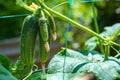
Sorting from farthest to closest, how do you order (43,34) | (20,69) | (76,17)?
(76,17) < (20,69) < (43,34)

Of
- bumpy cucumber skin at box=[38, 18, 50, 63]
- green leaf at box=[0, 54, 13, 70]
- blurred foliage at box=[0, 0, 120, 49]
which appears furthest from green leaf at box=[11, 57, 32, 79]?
blurred foliage at box=[0, 0, 120, 49]

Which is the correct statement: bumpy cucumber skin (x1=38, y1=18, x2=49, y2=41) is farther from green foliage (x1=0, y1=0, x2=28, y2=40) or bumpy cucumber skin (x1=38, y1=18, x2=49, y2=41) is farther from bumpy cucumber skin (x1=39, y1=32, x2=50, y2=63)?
green foliage (x1=0, y1=0, x2=28, y2=40)

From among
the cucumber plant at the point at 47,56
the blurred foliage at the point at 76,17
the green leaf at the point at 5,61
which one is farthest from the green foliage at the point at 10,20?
the cucumber plant at the point at 47,56

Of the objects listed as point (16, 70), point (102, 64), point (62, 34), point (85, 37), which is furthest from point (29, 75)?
point (62, 34)

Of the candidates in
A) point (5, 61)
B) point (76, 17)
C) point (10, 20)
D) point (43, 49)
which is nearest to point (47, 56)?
point (43, 49)

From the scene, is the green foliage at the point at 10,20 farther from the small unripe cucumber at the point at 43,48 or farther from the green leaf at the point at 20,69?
the small unripe cucumber at the point at 43,48

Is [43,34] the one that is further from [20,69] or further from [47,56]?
[20,69]
